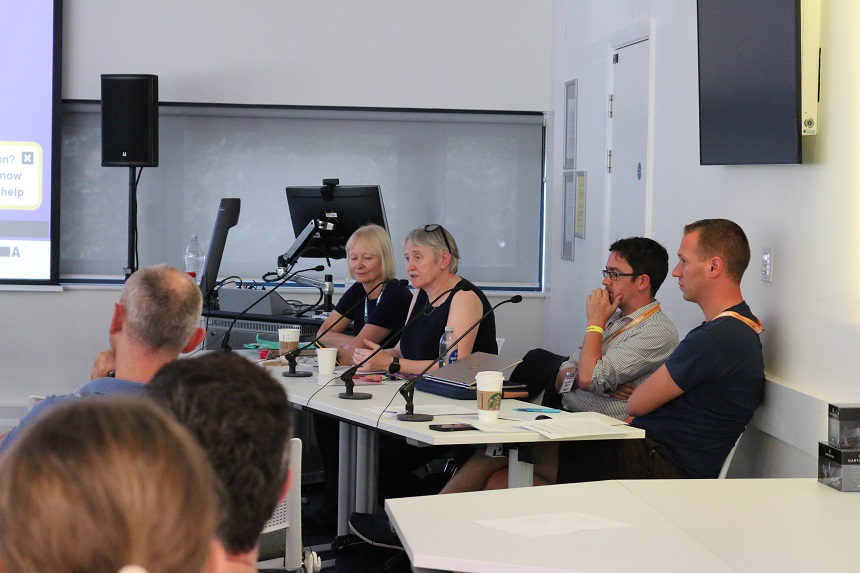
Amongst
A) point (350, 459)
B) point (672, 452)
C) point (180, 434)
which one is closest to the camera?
point (180, 434)

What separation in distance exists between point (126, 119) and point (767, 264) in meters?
3.96

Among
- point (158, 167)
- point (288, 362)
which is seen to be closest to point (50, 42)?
point (158, 167)

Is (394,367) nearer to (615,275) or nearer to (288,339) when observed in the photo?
(288,339)

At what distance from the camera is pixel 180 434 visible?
731 millimetres

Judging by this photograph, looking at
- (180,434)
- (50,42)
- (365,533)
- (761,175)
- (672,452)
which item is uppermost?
(50,42)

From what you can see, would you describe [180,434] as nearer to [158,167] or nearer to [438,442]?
[438,442]

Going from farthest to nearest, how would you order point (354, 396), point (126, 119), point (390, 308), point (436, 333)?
point (126, 119) → point (390, 308) → point (436, 333) → point (354, 396)

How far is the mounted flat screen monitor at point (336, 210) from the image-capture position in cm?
505

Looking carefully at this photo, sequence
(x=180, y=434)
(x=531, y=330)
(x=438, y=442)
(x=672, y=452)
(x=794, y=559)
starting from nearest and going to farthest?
(x=180, y=434)
(x=794, y=559)
(x=438, y=442)
(x=672, y=452)
(x=531, y=330)

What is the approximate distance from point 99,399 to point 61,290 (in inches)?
234

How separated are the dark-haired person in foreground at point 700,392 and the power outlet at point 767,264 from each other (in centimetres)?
17

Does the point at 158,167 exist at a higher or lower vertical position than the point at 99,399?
higher

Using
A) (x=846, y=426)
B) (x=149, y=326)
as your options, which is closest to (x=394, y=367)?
(x=149, y=326)

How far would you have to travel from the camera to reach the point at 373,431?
142 inches
